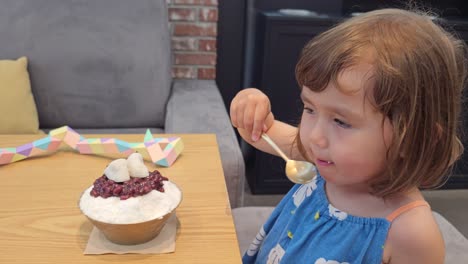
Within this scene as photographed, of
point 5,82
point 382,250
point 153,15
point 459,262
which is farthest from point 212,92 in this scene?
point 382,250

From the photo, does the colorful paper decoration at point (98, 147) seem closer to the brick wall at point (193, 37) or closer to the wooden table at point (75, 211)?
the wooden table at point (75, 211)

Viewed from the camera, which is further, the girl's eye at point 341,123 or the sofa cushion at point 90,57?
the sofa cushion at point 90,57

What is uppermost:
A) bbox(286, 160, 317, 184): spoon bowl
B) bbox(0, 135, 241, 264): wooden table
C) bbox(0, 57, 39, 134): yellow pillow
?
bbox(286, 160, 317, 184): spoon bowl

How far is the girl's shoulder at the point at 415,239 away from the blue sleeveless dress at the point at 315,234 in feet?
0.06

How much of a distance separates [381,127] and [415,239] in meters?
0.19

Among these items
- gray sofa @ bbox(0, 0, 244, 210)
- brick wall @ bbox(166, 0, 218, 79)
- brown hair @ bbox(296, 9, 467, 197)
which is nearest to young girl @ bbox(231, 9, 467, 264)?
brown hair @ bbox(296, 9, 467, 197)

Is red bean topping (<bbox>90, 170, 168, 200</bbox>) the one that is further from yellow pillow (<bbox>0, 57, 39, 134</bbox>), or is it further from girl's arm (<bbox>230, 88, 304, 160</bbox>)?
yellow pillow (<bbox>0, 57, 39, 134</bbox>)

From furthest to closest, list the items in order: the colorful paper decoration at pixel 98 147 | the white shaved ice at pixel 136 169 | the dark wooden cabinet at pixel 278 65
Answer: the dark wooden cabinet at pixel 278 65 → the colorful paper decoration at pixel 98 147 → the white shaved ice at pixel 136 169

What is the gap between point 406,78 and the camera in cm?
71

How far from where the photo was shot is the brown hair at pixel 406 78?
0.71 meters

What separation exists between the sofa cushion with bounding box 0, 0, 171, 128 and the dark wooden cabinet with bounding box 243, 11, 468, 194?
19.0 inches

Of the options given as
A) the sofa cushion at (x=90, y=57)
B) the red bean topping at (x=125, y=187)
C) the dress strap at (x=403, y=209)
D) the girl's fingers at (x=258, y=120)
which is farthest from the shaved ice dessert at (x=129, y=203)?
the sofa cushion at (x=90, y=57)

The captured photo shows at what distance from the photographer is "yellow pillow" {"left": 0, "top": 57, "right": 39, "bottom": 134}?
1.77 m

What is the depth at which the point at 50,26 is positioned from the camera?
6.37 ft
